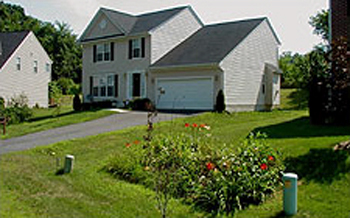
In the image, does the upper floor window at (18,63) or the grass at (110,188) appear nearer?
the grass at (110,188)

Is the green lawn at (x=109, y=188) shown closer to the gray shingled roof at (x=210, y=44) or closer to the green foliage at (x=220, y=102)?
the green foliage at (x=220, y=102)

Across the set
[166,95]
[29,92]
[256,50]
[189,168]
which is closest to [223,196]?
[189,168]

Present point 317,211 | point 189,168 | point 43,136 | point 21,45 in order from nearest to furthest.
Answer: point 317,211
point 189,168
point 43,136
point 21,45

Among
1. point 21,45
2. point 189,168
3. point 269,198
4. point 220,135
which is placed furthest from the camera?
point 21,45

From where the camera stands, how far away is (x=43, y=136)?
14.9 meters

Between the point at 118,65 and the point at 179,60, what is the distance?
577 centimetres

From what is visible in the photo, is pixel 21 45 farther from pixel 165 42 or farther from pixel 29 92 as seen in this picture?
pixel 165 42

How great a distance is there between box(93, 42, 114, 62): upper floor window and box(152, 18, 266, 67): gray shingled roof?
15.7 feet

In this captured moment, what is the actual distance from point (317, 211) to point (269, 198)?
2.99 feet

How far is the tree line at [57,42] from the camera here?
58906mm

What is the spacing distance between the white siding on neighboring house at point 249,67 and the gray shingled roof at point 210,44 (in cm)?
48

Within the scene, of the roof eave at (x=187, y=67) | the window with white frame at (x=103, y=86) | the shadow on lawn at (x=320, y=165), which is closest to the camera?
the shadow on lawn at (x=320, y=165)

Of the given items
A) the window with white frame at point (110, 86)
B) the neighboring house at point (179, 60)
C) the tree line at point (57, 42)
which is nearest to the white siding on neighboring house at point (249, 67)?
the neighboring house at point (179, 60)

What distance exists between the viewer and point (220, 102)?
20.8 metres
